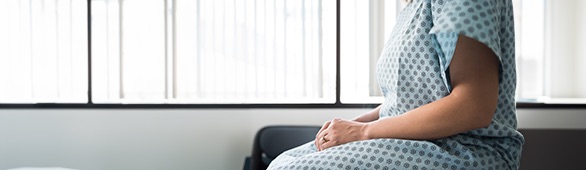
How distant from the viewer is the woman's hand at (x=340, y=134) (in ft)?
3.76

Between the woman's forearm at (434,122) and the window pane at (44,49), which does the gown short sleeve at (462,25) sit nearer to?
the woman's forearm at (434,122)

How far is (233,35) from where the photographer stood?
3057mm

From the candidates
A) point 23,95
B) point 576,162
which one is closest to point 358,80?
point 576,162

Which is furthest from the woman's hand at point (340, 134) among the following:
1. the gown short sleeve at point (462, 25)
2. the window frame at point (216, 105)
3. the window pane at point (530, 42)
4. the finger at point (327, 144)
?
the window pane at point (530, 42)

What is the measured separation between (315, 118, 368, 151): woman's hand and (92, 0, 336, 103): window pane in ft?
6.20

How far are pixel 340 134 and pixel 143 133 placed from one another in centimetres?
207

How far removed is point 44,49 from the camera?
10.0 feet

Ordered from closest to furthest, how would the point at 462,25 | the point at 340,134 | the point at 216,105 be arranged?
the point at 462,25 < the point at 340,134 < the point at 216,105

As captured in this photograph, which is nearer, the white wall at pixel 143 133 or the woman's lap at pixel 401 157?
the woman's lap at pixel 401 157

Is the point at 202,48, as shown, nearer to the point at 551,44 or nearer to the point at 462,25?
the point at 551,44

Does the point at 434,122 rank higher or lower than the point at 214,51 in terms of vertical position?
lower

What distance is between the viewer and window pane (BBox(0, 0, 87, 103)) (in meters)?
3.04

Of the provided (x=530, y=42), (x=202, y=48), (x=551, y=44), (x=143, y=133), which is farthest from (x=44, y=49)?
(x=551, y=44)

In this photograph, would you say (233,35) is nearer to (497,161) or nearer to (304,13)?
(304,13)
